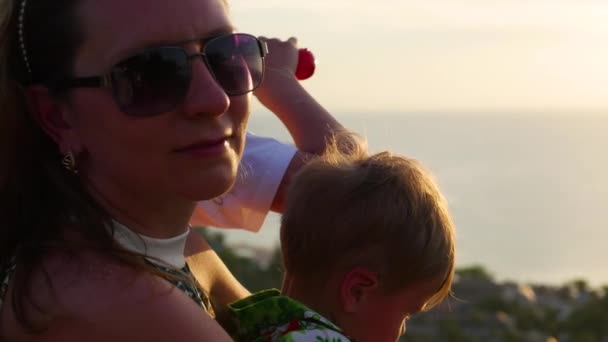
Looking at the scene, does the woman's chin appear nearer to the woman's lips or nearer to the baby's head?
the woman's lips

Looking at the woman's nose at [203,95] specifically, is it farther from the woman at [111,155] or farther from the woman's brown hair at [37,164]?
the woman's brown hair at [37,164]

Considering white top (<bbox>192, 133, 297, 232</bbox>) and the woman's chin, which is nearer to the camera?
the woman's chin

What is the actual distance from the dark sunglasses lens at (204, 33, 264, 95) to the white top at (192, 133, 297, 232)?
72 cm

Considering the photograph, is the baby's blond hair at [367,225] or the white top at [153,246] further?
the baby's blond hair at [367,225]

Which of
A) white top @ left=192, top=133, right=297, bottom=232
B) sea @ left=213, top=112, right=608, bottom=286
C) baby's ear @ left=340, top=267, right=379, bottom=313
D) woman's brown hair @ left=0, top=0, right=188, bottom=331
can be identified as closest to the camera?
woman's brown hair @ left=0, top=0, right=188, bottom=331

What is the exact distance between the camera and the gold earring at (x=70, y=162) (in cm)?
219

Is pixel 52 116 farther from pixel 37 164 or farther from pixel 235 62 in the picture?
pixel 235 62

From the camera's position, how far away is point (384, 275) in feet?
8.17

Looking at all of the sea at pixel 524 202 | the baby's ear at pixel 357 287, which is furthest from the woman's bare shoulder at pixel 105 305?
the sea at pixel 524 202

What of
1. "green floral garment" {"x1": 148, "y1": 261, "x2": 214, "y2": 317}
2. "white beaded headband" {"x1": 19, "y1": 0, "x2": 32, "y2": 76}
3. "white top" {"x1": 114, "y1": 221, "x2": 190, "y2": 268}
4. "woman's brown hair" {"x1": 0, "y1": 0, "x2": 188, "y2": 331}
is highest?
"white beaded headband" {"x1": 19, "y1": 0, "x2": 32, "y2": 76}

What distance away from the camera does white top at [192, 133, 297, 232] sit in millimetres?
3021

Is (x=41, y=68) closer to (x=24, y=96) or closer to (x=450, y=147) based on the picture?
(x=24, y=96)

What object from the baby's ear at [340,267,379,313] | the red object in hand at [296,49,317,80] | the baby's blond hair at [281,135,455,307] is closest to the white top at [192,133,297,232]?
the red object in hand at [296,49,317,80]

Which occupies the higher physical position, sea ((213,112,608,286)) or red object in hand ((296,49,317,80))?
red object in hand ((296,49,317,80))
